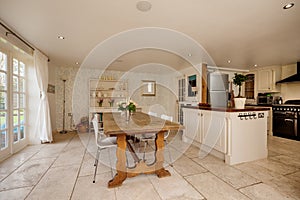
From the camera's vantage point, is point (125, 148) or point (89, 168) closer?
point (125, 148)

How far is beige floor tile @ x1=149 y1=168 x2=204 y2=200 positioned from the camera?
1692 mm

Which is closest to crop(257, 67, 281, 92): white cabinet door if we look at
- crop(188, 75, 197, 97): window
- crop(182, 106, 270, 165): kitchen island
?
crop(188, 75, 197, 97): window

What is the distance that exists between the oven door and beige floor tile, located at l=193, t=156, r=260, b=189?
3027mm

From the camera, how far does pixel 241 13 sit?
1.93 m

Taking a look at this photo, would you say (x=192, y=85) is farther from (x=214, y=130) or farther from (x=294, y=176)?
(x=294, y=176)

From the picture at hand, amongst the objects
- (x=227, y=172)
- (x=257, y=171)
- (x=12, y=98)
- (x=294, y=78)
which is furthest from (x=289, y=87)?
(x=12, y=98)

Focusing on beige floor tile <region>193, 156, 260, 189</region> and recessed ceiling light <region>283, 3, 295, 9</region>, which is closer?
recessed ceiling light <region>283, 3, 295, 9</region>

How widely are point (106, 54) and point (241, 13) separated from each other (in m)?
2.87

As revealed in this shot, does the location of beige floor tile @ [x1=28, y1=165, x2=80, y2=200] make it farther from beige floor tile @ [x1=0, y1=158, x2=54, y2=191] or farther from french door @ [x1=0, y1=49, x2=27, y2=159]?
french door @ [x1=0, y1=49, x2=27, y2=159]

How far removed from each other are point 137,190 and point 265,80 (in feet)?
18.2

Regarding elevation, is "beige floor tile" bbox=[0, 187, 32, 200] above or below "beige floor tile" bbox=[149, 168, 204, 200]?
above

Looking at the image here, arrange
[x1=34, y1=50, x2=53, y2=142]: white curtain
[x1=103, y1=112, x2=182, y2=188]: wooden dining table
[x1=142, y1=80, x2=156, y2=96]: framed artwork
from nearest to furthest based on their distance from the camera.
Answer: [x1=103, y1=112, x2=182, y2=188]: wooden dining table
[x1=34, y1=50, x2=53, y2=142]: white curtain
[x1=142, y1=80, x2=156, y2=96]: framed artwork

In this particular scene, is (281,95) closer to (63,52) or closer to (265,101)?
(265,101)

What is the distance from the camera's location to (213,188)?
1839 mm
